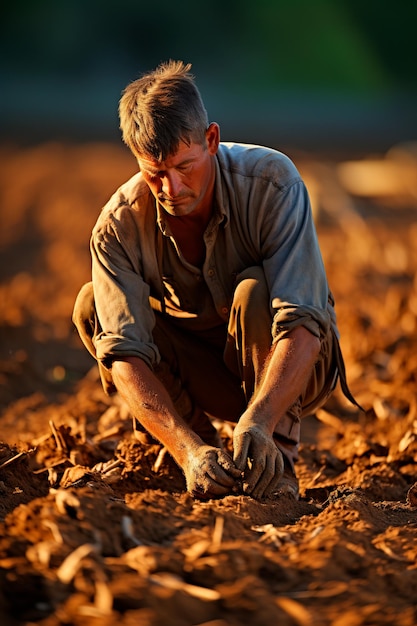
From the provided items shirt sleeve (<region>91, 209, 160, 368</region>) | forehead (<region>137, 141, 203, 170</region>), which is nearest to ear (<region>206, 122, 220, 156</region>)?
forehead (<region>137, 141, 203, 170</region>)

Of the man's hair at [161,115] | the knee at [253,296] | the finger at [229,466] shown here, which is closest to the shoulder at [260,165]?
the man's hair at [161,115]

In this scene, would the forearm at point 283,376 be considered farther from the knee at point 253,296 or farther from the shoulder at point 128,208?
the shoulder at point 128,208

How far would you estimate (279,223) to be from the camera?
373 centimetres

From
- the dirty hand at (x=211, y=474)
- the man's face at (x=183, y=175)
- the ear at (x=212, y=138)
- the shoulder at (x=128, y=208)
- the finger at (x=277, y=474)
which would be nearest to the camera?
the dirty hand at (x=211, y=474)

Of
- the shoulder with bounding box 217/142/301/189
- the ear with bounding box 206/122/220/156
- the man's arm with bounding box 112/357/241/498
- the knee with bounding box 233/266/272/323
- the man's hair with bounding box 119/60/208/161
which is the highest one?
the man's hair with bounding box 119/60/208/161

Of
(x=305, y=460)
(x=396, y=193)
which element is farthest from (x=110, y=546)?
(x=396, y=193)

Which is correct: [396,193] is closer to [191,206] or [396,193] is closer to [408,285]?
[408,285]

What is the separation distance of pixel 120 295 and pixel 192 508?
3.21 ft

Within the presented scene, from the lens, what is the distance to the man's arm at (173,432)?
3328 mm

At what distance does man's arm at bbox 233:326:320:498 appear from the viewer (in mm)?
3379

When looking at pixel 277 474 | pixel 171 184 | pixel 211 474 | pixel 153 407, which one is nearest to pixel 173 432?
pixel 153 407

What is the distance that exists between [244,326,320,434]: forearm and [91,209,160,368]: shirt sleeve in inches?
17.5

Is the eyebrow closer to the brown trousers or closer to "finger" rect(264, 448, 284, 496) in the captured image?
the brown trousers

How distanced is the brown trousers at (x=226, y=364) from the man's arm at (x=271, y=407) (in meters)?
0.14
